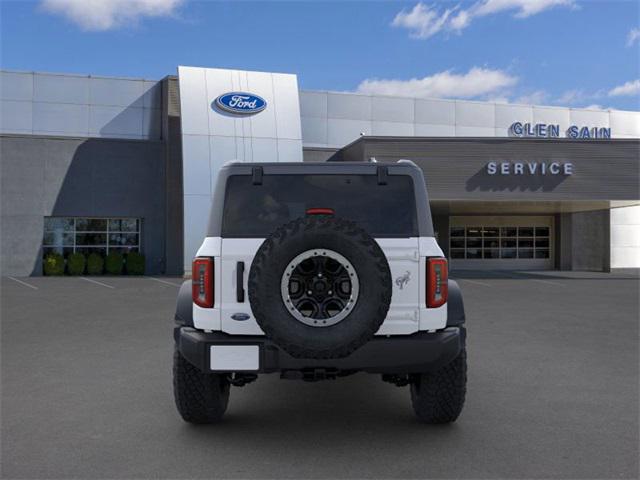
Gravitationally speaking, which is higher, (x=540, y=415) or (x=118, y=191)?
(x=118, y=191)

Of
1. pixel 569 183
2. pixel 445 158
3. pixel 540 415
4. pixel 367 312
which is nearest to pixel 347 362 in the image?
pixel 367 312

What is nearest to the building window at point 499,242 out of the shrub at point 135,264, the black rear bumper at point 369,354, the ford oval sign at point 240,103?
the ford oval sign at point 240,103

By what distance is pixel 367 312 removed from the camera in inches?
149

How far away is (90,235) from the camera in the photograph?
85.7 ft

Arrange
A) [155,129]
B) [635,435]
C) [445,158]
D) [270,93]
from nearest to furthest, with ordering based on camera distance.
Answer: [635,435]
[445,158]
[270,93]
[155,129]

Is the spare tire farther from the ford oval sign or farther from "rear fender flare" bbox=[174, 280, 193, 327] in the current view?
the ford oval sign

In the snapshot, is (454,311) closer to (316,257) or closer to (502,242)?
(316,257)

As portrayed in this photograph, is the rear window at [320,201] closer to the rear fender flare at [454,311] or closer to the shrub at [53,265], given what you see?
the rear fender flare at [454,311]

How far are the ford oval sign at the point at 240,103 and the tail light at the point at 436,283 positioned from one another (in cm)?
2141

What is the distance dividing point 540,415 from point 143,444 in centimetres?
333

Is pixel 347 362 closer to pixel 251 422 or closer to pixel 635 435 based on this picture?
pixel 251 422

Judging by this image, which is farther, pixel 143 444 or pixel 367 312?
pixel 143 444

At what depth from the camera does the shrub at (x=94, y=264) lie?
1000 inches

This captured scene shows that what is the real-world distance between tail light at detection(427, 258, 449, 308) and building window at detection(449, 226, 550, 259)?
27588mm
